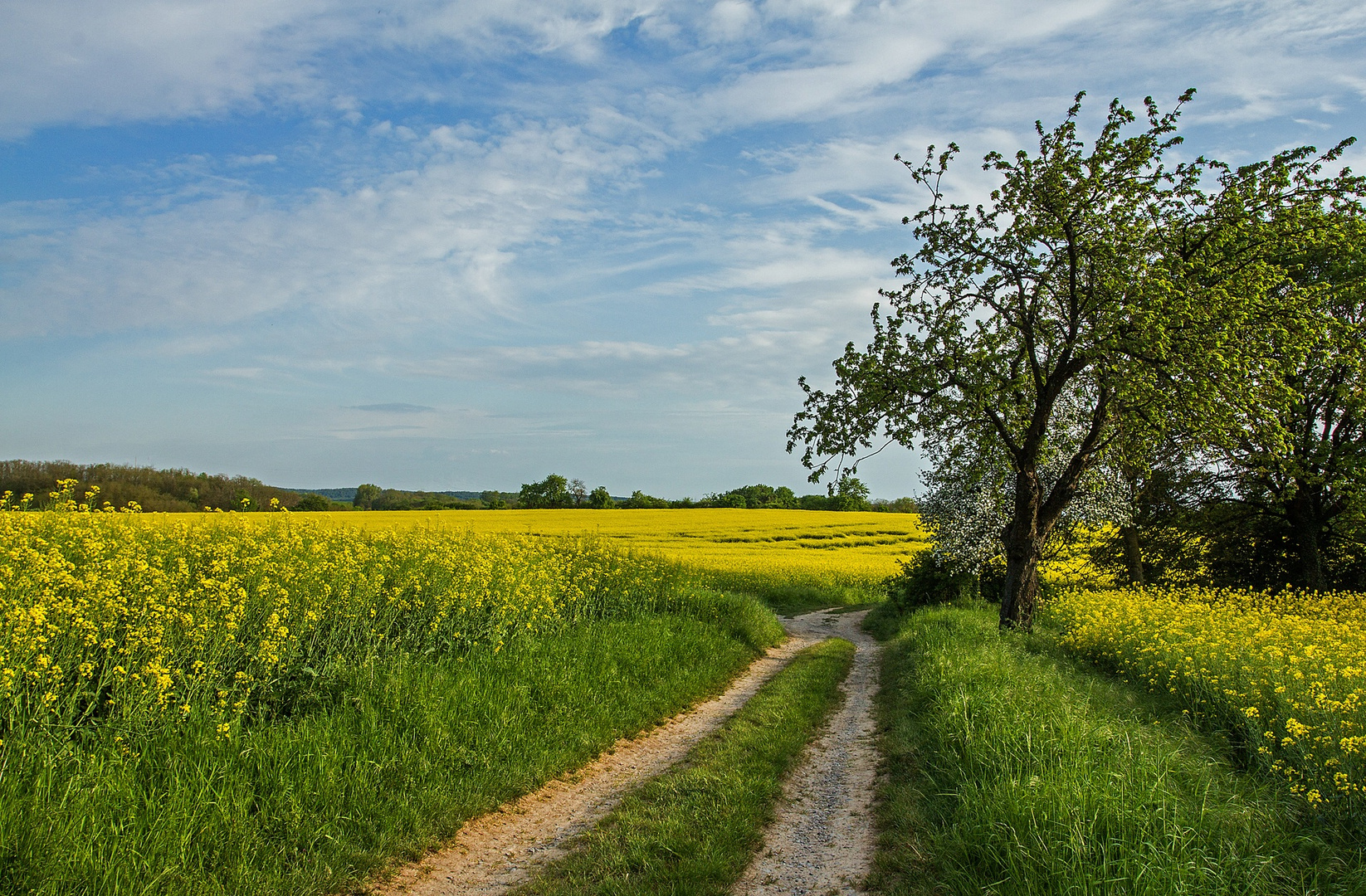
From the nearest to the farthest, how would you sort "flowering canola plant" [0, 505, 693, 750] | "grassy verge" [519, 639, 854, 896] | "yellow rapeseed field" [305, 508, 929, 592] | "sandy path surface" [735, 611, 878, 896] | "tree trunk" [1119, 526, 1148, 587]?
"grassy verge" [519, 639, 854, 896]
"sandy path surface" [735, 611, 878, 896]
"flowering canola plant" [0, 505, 693, 750]
"tree trunk" [1119, 526, 1148, 587]
"yellow rapeseed field" [305, 508, 929, 592]

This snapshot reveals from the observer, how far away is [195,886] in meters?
4.26

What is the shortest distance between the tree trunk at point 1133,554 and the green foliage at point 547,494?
5369 centimetres

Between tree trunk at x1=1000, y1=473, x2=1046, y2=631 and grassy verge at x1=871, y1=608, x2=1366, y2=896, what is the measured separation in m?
7.71

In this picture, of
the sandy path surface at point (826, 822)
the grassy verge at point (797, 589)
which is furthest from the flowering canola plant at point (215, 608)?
the grassy verge at point (797, 589)

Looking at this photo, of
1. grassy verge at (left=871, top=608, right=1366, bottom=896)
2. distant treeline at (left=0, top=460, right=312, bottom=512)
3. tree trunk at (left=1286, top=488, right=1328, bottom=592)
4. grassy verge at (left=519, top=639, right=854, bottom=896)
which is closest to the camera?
grassy verge at (left=871, top=608, right=1366, bottom=896)

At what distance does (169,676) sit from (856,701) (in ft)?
27.7

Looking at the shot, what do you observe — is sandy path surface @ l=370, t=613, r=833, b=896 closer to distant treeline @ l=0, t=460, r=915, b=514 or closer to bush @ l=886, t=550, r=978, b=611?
distant treeline @ l=0, t=460, r=915, b=514

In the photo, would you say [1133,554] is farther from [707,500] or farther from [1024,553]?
[707,500]

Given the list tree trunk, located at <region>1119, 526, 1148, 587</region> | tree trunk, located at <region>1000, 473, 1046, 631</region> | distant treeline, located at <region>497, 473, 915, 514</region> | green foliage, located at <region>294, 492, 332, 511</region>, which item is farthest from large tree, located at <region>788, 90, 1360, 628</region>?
distant treeline, located at <region>497, 473, 915, 514</region>

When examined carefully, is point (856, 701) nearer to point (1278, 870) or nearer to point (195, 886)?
point (1278, 870)

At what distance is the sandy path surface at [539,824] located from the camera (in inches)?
197

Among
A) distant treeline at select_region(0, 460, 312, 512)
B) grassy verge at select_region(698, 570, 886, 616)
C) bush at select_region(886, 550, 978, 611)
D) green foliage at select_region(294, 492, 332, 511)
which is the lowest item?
grassy verge at select_region(698, 570, 886, 616)

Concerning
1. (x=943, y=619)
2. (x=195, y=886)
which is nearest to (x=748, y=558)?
(x=943, y=619)

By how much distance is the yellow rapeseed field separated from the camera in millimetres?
27438
